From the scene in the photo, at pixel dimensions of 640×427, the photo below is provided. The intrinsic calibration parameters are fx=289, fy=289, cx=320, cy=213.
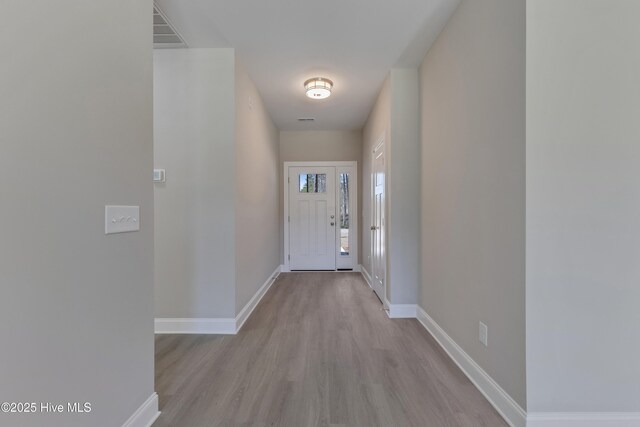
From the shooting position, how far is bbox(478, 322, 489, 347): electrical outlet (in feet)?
5.35

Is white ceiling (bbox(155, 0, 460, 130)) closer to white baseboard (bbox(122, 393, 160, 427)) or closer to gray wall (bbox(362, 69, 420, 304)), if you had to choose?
gray wall (bbox(362, 69, 420, 304))

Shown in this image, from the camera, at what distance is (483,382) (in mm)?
1646

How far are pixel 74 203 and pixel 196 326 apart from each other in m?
1.80

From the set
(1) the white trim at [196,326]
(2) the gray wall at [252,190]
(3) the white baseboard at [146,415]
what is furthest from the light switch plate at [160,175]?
(3) the white baseboard at [146,415]

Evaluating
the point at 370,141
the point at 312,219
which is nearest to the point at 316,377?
the point at 370,141

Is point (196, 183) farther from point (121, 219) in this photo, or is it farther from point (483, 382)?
point (483, 382)

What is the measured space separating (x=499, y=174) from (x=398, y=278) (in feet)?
5.25

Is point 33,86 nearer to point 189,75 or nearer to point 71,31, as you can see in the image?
point 71,31

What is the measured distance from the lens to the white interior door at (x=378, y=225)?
3275 millimetres

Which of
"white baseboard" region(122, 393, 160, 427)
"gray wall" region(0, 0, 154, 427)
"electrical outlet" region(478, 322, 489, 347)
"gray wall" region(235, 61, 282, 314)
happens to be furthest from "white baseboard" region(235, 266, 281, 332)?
"electrical outlet" region(478, 322, 489, 347)

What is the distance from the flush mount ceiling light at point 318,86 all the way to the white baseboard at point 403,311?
2342 millimetres
